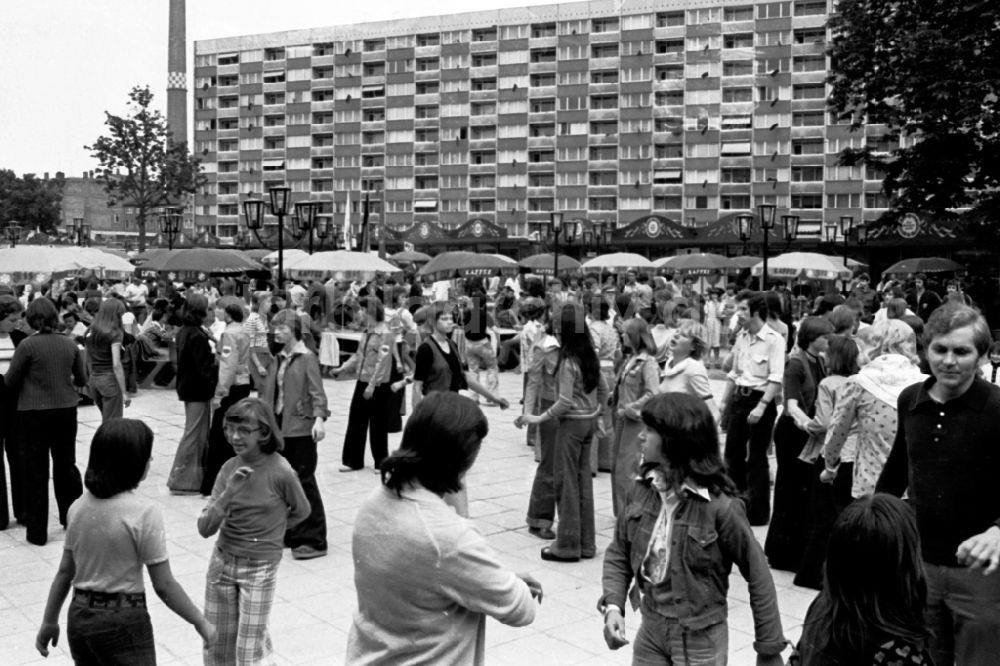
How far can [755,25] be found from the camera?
6756 cm

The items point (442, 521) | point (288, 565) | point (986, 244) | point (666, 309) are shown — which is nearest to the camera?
point (442, 521)

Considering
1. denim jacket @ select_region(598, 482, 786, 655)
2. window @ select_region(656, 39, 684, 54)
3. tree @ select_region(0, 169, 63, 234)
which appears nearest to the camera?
denim jacket @ select_region(598, 482, 786, 655)

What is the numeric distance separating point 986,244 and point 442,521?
25.0m

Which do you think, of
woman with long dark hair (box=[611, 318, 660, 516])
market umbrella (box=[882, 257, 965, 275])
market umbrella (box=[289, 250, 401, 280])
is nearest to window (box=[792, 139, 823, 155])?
market umbrella (box=[882, 257, 965, 275])

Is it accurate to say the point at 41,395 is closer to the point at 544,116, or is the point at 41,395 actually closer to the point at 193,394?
the point at 193,394

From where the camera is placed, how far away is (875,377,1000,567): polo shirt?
140 inches

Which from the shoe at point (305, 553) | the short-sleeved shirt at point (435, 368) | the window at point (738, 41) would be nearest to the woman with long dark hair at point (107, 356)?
the short-sleeved shirt at point (435, 368)

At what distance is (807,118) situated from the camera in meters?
65.8

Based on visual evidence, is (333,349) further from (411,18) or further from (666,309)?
(411,18)

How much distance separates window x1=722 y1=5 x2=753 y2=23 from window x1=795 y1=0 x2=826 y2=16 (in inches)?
122

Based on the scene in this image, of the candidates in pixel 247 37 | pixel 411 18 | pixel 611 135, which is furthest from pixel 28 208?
pixel 611 135

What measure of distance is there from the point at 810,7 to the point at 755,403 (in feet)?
211

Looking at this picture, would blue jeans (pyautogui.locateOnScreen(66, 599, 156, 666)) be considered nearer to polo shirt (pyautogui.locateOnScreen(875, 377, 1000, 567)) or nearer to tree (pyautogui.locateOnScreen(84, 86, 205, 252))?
polo shirt (pyautogui.locateOnScreen(875, 377, 1000, 567))

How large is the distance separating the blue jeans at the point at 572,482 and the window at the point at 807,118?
63.0 meters
